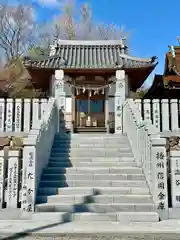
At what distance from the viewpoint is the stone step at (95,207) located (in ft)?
21.5

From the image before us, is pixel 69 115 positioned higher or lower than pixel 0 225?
higher

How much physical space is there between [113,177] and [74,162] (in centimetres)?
147

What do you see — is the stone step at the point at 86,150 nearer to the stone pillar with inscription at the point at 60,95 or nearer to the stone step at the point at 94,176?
the stone step at the point at 94,176

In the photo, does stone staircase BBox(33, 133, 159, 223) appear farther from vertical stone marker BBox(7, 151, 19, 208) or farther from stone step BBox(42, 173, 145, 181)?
vertical stone marker BBox(7, 151, 19, 208)

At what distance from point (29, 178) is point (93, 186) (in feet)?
6.01

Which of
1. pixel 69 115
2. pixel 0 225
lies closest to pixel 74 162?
pixel 0 225

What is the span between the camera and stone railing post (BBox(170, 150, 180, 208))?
6.68 m

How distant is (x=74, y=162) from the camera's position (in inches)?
341

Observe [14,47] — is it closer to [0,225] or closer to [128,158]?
[128,158]

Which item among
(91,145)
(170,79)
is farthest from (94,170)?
(170,79)

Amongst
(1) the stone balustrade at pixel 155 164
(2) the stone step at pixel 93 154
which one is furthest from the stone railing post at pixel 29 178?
(1) the stone balustrade at pixel 155 164

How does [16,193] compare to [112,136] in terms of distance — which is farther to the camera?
[112,136]

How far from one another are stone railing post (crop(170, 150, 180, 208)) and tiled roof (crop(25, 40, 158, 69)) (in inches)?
303

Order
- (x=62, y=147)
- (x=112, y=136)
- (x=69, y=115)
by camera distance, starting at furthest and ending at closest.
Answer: (x=69, y=115), (x=112, y=136), (x=62, y=147)
